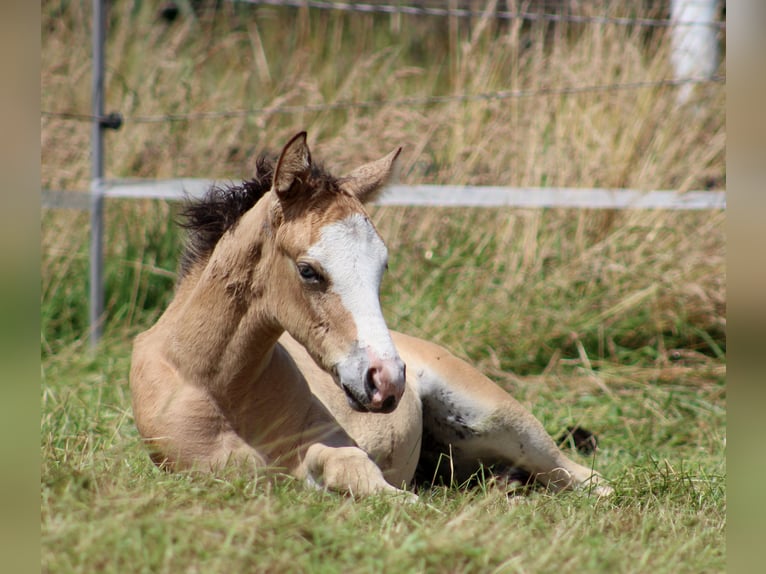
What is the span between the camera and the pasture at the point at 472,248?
300 centimetres

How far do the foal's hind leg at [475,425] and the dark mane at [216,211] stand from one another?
1.05 m

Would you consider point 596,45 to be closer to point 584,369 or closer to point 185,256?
point 584,369

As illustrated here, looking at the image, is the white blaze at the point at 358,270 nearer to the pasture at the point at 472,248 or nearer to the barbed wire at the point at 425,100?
the pasture at the point at 472,248

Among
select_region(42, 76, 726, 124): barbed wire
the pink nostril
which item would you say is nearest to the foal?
the pink nostril

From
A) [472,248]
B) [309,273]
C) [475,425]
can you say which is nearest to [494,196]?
[472,248]

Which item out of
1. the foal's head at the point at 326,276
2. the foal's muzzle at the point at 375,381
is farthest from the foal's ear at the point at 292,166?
the foal's muzzle at the point at 375,381

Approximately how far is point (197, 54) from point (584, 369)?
4619 millimetres

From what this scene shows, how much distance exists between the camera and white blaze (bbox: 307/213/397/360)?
2.82m

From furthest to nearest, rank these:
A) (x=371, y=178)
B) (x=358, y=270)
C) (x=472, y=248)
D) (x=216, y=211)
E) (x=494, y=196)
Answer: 1. (x=472, y=248)
2. (x=494, y=196)
3. (x=216, y=211)
4. (x=371, y=178)
5. (x=358, y=270)

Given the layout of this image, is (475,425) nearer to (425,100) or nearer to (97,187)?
(425,100)

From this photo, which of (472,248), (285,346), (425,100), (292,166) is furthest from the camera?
(472,248)

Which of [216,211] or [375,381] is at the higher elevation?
[216,211]

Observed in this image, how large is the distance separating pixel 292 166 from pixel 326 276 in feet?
1.29

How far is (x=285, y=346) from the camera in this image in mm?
3811
